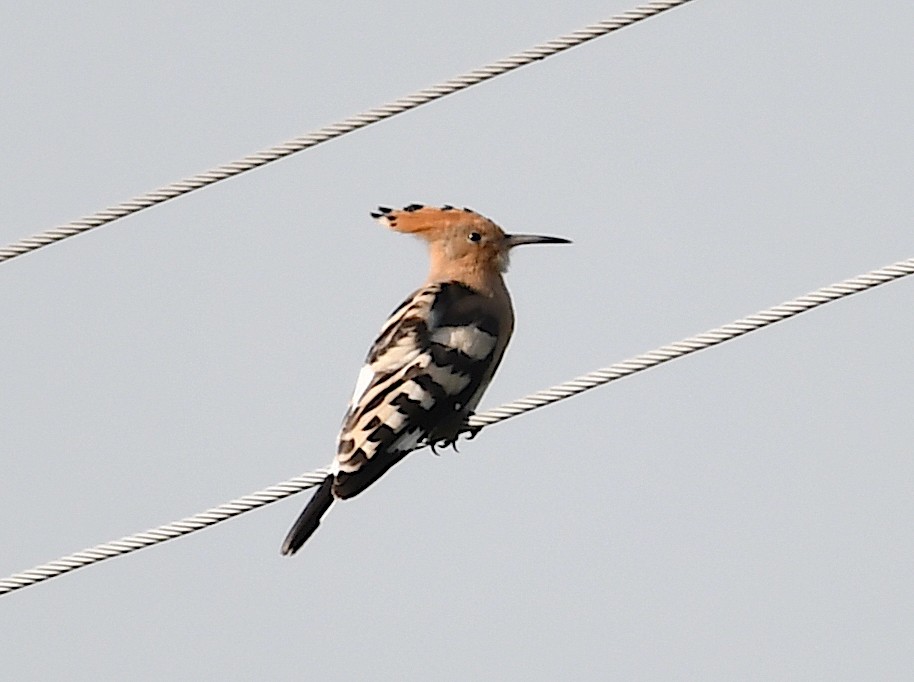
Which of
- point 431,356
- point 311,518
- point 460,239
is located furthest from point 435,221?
point 311,518

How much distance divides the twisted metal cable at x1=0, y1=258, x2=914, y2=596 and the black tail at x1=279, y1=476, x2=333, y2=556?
105cm

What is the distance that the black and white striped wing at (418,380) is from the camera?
758 centimetres

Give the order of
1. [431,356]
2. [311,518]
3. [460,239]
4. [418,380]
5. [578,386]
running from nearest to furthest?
[578,386] → [311,518] → [418,380] → [431,356] → [460,239]

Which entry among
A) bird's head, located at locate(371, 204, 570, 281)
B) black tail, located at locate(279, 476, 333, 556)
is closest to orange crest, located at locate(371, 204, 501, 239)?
bird's head, located at locate(371, 204, 570, 281)

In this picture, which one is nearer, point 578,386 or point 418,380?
point 578,386

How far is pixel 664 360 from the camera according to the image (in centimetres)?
634

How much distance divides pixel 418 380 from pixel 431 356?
15cm

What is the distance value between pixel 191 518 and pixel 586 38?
157 cm

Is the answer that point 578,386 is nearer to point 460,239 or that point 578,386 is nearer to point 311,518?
point 311,518

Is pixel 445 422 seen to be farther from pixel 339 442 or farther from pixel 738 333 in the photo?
pixel 738 333

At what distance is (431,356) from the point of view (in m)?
7.98

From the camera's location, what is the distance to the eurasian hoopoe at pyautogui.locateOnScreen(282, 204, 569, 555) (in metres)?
7.55

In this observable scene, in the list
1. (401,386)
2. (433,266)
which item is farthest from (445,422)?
(433,266)

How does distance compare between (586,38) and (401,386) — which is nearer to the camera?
(586,38)
